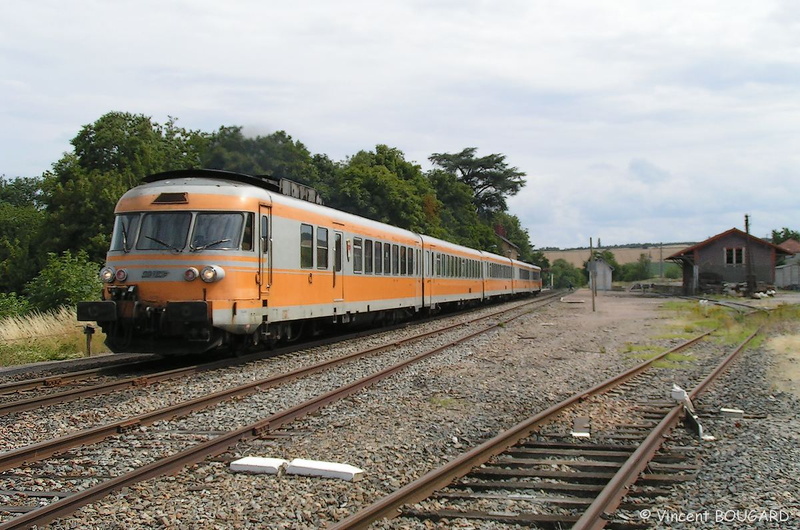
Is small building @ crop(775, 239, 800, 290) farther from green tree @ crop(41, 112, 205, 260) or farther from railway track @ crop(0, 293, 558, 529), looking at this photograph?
railway track @ crop(0, 293, 558, 529)

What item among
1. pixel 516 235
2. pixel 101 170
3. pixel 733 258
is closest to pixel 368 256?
pixel 101 170

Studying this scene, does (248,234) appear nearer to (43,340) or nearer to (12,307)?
(43,340)

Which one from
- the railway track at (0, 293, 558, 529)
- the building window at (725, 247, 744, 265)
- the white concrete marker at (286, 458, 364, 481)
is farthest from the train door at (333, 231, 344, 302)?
the building window at (725, 247, 744, 265)

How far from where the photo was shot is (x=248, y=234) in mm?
11766

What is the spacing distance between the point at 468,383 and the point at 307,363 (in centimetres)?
324

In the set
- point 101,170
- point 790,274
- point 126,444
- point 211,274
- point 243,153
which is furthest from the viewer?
point 790,274

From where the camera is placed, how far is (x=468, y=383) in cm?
1038

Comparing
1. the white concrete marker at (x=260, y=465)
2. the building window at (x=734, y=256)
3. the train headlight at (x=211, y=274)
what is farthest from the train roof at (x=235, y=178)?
the building window at (x=734, y=256)

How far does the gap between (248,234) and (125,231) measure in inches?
78.1

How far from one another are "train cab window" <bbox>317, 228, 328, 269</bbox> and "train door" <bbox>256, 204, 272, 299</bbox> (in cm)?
230

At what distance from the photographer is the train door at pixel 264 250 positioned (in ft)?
39.4

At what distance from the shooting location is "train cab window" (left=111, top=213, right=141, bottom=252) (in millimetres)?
11680

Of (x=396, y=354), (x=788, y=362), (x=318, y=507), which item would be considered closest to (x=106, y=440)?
(x=318, y=507)

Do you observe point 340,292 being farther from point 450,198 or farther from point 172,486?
point 450,198
